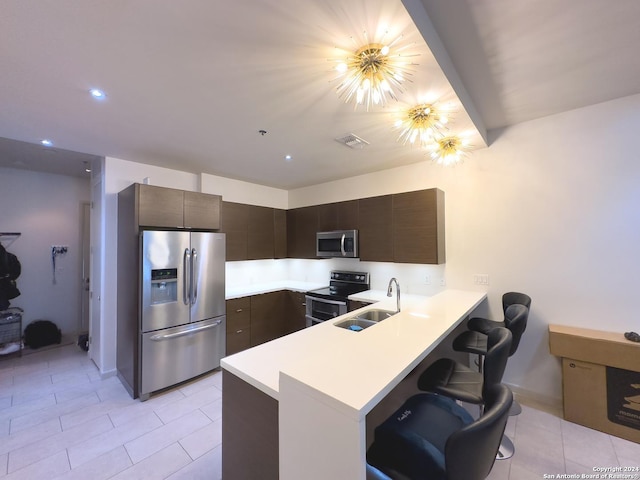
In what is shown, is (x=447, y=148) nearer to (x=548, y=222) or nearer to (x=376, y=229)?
(x=548, y=222)

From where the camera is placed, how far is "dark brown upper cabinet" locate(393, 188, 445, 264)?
3.00m

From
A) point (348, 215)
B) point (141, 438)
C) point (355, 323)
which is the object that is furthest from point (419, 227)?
point (141, 438)

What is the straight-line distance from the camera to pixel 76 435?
7.15ft

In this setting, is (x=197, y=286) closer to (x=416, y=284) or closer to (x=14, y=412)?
(x=14, y=412)

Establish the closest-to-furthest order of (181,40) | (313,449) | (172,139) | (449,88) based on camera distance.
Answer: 1. (313,449)
2. (181,40)
3. (449,88)
4. (172,139)

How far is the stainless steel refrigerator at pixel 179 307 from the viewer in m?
2.71

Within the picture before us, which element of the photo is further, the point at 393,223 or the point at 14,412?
the point at 393,223

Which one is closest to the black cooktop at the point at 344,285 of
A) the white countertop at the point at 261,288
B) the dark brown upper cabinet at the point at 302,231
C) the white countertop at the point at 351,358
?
the white countertop at the point at 261,288

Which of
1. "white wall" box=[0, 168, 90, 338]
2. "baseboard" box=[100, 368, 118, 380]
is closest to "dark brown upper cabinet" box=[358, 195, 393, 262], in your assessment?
"baseboard" box=[100, 368, 118, 380]

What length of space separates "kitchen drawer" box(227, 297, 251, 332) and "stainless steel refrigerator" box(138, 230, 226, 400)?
6.5 inches

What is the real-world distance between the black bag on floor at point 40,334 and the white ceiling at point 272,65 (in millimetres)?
3127

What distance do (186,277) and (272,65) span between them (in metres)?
2.42

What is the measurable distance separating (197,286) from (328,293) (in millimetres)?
1747

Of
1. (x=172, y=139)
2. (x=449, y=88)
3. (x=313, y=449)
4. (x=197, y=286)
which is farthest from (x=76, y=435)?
(x=449, y=88)
